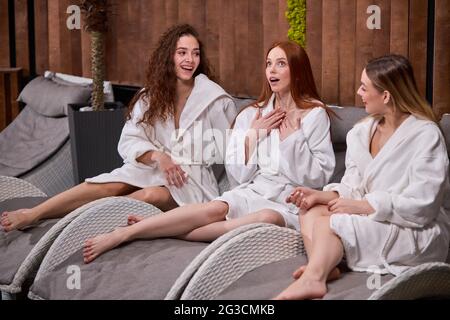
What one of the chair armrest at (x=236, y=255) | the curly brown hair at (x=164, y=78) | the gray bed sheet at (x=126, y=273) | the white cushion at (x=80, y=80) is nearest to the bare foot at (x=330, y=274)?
the chair armrest at (x=236, y=255)

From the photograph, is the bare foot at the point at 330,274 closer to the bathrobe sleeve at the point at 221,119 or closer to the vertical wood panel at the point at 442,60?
the vertical wood panel at the point at 442,60

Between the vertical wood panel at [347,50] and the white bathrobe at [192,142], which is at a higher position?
the vertical wood panel at [347,50]

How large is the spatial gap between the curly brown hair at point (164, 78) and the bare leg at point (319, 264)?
4.52ft

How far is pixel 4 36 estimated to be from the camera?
735 centimetres

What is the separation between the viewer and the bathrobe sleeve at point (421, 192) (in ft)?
11.1

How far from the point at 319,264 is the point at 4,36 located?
15.4ft

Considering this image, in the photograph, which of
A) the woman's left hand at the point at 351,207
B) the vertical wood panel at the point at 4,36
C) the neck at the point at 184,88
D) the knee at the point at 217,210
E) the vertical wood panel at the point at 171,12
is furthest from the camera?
the vertical wood panel at the point at 4,36

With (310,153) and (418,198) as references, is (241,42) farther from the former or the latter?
(418,198)

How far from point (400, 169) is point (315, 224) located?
36 centimetres

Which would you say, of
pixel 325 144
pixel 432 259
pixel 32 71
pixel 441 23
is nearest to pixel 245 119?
pixel 325 144

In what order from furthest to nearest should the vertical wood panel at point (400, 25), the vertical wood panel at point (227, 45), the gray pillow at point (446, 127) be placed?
the vertical wood panel at point (227, 45), the vertical wood panel at point (400, 25), the gray pillow at point (446, 127)

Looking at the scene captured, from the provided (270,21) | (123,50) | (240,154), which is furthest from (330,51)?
(123,50)
